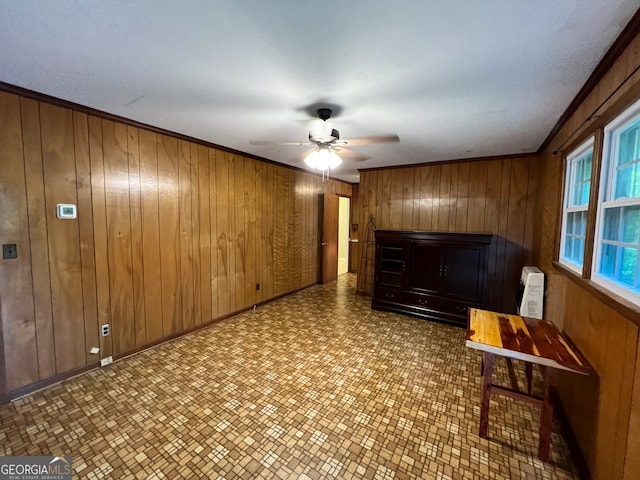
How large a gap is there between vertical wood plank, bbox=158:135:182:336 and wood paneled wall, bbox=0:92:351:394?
1 centimetres

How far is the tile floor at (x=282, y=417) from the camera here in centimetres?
165

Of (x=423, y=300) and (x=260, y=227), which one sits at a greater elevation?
(x=260, y=227)

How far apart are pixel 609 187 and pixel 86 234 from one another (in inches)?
Answer: 158

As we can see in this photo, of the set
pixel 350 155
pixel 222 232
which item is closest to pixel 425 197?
pixel 350 155

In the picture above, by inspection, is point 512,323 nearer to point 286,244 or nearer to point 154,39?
point 154,39

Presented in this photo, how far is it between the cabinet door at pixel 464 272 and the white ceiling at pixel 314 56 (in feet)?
5.56

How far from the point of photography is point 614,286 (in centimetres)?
150

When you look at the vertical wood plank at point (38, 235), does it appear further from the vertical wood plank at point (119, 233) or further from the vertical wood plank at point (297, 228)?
the vertical wood plank at point (297, 228)

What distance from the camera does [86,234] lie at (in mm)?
2492

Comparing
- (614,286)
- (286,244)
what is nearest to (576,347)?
(614,286)

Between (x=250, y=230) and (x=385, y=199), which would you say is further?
(x=385, y=199)
